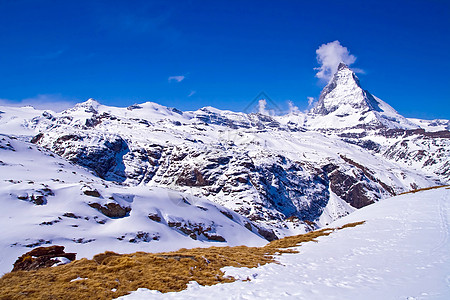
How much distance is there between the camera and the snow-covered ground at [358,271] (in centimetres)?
1156

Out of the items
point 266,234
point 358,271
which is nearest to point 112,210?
point 266,234

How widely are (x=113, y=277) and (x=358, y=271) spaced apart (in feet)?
45.5

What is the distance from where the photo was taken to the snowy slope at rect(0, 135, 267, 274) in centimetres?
4794

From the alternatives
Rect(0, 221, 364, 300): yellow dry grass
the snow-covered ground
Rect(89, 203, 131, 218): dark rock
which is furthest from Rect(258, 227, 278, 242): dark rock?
Rect(0, 221, 364, 300): yellow dry grass

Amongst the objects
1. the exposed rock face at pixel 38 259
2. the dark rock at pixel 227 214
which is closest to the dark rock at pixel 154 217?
the dark rock at pixel 227 214

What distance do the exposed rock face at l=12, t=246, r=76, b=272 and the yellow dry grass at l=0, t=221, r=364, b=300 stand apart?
447cm

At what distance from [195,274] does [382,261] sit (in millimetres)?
12359

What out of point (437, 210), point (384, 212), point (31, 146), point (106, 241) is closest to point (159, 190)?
point (106, 241)

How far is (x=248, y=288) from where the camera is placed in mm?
12430

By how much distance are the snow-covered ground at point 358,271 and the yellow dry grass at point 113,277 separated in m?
0.90

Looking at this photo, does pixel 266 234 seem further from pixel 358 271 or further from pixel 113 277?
pixel 113 277

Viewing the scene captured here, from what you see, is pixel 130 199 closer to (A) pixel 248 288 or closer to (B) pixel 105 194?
(B) pixel 105 194

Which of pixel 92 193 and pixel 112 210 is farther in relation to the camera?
pixel 92 193

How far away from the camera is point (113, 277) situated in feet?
44.9
